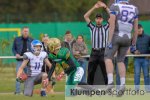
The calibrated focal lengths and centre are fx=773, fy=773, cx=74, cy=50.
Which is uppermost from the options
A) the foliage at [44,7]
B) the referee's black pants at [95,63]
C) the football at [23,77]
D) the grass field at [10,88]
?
the foliage at [44,7]

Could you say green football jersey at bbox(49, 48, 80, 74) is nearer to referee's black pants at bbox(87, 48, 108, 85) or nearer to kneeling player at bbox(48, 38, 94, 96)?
kneeling player at bbox(48, 38, 94, 96)

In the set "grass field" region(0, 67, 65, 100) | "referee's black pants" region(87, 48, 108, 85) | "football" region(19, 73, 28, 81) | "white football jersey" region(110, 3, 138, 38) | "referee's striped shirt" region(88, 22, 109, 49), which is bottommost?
"grass field" region(0, 67, 65, 100)

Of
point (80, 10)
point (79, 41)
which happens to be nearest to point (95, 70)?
point (79, 41)

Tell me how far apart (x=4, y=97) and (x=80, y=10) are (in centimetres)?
4195

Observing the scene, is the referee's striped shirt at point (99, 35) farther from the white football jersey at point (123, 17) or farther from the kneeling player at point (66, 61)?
the white football jersey at point (123, 17)

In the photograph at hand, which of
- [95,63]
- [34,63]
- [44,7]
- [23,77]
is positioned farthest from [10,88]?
[44,7]

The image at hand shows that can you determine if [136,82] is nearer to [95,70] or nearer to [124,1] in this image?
[95,70]

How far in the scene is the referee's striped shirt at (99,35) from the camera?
1998 centimetres

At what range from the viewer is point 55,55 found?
16.2 meters

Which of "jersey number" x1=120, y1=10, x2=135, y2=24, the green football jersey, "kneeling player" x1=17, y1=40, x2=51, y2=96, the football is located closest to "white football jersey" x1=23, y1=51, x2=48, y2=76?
"kneeling player" x1=17, y1=40, x2=51, y2=96

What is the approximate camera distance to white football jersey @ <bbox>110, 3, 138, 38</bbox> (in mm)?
16266

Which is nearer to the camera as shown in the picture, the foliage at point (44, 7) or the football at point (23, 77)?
the football at point (23, 77)

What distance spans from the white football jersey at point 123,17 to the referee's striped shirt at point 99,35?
3472 mm

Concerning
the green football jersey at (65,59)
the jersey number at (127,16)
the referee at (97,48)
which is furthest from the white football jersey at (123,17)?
the referee at (97,48)
